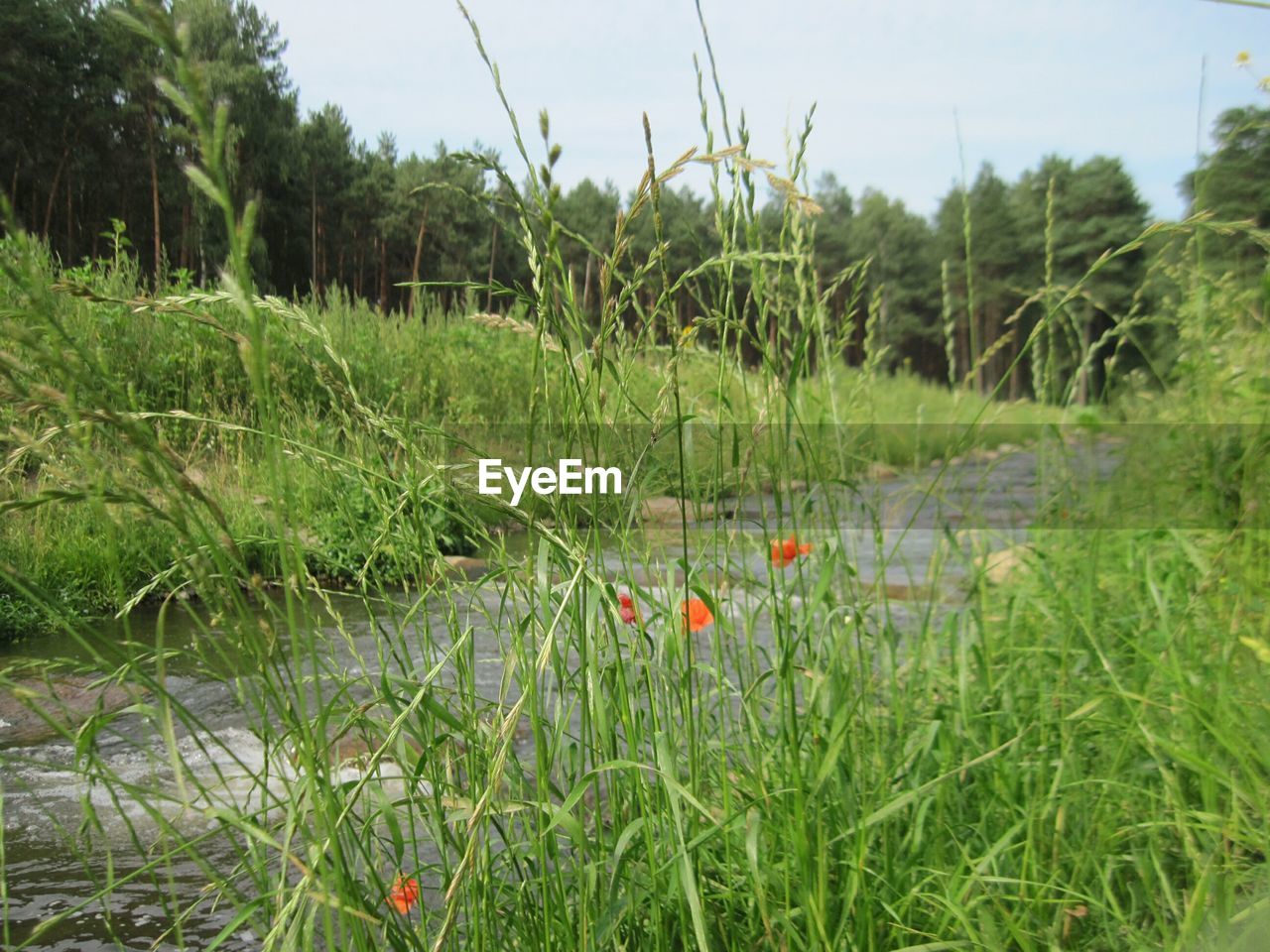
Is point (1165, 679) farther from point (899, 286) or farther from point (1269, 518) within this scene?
point (899, 286)

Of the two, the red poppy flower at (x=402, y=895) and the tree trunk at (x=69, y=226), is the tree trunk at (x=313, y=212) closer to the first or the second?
the tree trunk at (x=69, y=226)

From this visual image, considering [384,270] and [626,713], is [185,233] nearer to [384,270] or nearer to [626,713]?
[384,270]

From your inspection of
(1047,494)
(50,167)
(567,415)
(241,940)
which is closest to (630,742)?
(567,415)

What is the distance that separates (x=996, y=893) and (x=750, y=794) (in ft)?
1.11

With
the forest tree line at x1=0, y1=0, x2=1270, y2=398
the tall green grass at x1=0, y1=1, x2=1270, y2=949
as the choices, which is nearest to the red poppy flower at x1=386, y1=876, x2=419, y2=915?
the tall green grass at x1=0, y1=1, x2=1270, y2=949

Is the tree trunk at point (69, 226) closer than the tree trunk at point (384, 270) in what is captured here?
Yes

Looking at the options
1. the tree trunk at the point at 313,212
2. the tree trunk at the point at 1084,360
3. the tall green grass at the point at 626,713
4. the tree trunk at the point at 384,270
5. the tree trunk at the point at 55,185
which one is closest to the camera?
the tall green grass at the point at 626,713

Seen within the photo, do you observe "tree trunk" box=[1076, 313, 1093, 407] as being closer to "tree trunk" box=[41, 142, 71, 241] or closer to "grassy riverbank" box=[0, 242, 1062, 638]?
"grassy riverbank" box=[0, 242, 1062, 638]

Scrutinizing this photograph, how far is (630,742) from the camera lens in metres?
0.92

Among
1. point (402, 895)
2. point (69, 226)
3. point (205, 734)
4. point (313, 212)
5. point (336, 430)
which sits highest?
point (313, 212)

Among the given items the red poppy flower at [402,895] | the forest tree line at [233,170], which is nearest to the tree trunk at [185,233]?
the forest tree line at [233,170]

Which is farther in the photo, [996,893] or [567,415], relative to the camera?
[996,893]

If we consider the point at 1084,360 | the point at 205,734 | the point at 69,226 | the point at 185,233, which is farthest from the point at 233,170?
the point at 1084,360

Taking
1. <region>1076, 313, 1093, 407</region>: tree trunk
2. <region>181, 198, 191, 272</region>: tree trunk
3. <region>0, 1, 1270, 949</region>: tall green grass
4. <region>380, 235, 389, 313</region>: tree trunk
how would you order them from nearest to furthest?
<region>0, 1, 1270, 949</region>: tall green grass < <region>1076, 313, 1093, 407</region>: tree trunk < <region>181, 198, 191, 272</region>: tree trunk < <region>380, 235, 389, 313</region>: tree trunk
